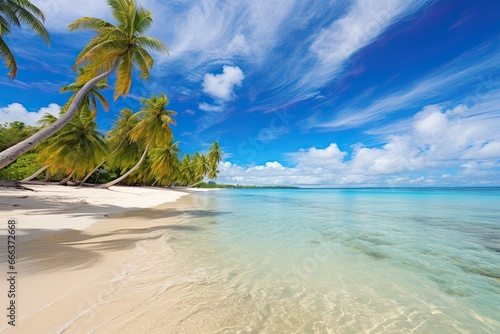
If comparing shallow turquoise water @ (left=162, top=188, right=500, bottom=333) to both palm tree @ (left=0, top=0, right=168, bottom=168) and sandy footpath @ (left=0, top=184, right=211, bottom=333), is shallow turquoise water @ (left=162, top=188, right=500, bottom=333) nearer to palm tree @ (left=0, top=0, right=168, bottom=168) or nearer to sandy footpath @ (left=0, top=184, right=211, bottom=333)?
sandy footpath @ (left=0, top=184, right=211, bottom=333)

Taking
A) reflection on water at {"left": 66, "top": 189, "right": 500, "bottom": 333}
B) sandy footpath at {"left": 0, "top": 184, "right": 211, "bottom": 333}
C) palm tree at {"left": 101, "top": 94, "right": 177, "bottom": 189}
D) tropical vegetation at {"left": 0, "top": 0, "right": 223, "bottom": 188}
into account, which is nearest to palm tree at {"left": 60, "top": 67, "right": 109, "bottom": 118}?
tropical vegetation at {"left": 0, "top": 0, "right": 223, "bottom": 188}

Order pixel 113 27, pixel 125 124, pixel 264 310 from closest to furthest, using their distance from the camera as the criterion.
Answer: pixel 264 310, pixel 113 27, pixel 125 124

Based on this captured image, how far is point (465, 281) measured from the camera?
13.9ft

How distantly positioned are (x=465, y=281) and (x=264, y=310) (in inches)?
A: 166

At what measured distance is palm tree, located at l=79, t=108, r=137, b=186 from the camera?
2789 cm

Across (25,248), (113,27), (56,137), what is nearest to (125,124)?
(56,137)

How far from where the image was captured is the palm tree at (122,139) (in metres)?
27.9

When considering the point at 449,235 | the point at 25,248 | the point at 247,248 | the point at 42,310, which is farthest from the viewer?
the point at 449,235

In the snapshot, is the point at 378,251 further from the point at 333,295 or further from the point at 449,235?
the point at 449,235

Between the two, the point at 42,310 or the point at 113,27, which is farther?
the point at 113,27

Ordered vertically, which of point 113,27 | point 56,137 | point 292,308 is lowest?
point 292,308

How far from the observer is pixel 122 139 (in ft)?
92.7

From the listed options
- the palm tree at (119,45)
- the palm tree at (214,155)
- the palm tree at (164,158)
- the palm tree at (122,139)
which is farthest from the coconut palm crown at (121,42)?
the palm tree at (214,155)

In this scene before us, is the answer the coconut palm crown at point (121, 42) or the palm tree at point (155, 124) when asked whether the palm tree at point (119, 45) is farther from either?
the palm tree at point (155, 124)
